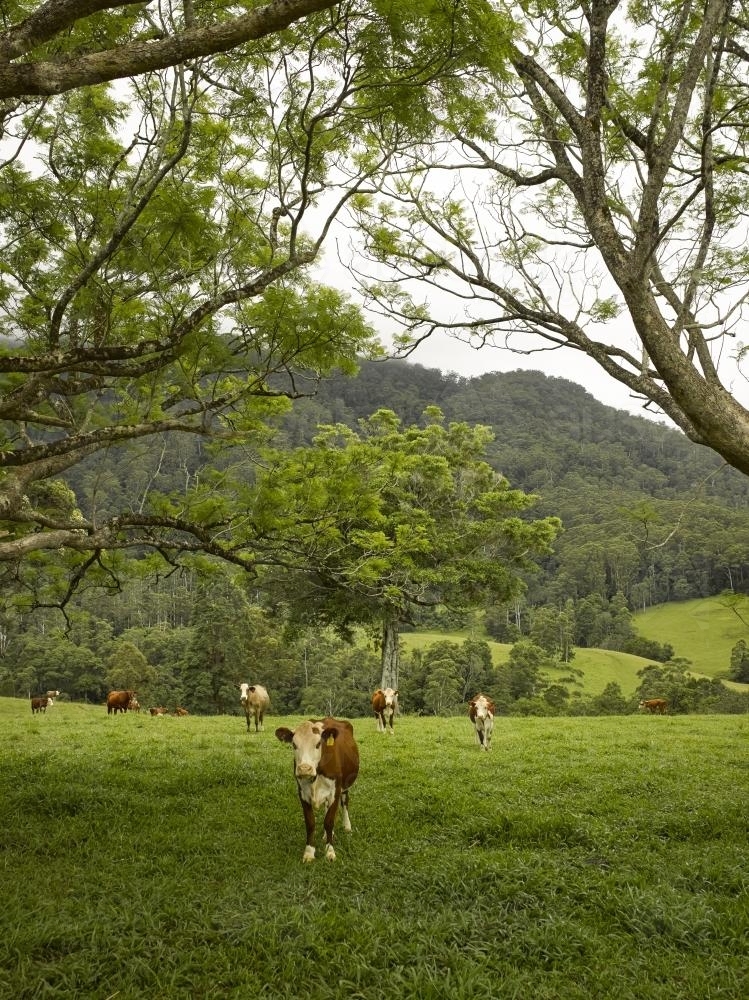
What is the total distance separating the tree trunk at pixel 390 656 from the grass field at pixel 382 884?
13.2 metres

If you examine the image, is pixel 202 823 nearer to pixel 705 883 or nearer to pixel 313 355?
pixel 705 883

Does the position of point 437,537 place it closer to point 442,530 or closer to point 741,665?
point 442,530

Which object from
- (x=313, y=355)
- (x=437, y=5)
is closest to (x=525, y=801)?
(x=313, y=355)

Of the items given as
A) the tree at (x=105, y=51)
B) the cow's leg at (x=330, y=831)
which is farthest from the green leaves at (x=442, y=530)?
the tree at (x=105, y=51)

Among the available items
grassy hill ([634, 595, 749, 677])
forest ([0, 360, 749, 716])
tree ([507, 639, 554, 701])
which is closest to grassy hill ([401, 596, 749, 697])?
grassy hill ([634, 595, 749, 677])

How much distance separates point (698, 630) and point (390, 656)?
78969mm

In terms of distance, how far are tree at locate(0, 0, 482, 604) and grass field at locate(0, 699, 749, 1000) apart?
11.1 feet

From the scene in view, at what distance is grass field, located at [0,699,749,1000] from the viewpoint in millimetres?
4727

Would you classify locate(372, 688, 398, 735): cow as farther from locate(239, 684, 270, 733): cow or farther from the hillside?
the hillside

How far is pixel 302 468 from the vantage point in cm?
962

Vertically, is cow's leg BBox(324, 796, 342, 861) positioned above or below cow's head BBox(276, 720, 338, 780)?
below

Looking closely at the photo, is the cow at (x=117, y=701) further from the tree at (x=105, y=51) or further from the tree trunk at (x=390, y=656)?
the tree at (x=105, y=51)

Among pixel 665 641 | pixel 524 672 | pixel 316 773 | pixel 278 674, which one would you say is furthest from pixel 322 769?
pixel 665 641

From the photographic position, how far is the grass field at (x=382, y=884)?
4.73m
